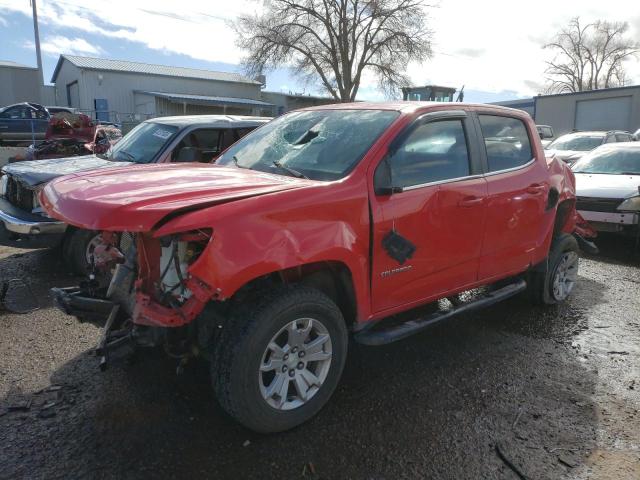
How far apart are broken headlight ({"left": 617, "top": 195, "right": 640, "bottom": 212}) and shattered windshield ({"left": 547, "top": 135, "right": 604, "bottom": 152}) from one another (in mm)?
9352

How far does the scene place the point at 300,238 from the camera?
9.01 ft

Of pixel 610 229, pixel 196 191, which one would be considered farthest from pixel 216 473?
pixel 610 229

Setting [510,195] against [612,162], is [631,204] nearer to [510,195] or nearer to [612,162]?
[612,162]

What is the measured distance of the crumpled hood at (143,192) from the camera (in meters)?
2.43

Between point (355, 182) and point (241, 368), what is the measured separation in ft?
4.15

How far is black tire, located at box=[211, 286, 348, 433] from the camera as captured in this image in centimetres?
260

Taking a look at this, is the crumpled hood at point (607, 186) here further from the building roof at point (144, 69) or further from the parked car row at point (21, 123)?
the building roof at point (144, 69)

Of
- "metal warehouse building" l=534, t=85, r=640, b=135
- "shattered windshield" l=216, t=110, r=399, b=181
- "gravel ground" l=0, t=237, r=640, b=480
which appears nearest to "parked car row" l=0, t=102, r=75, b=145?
"gravel ground" l=0, t=237, r=640, b=480

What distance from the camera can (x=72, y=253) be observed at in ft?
17.9

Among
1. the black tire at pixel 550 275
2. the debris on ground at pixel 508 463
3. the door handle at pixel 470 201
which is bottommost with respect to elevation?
the debris on ground at pixel 508 463

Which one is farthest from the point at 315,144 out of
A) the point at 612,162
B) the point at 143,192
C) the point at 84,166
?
the point at 612,162

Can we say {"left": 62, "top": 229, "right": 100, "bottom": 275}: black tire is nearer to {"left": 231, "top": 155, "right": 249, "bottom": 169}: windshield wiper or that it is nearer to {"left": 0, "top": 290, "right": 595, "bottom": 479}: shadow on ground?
{"left": 0, "top": 290, "right": 595, "bottom": 479}: shadow on ground

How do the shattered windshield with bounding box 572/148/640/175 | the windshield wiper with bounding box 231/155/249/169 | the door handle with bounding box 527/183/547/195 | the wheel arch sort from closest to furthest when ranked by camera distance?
1. the wheel arch
2. the windshield wiper with bounding box 231/155/249/169
3. the door handle with bounding box 527/183/547/195
4. the shattered windshield with bounding box 572/148/640/175

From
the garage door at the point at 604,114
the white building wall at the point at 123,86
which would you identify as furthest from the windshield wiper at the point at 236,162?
the white building wall at the point at 123,86
